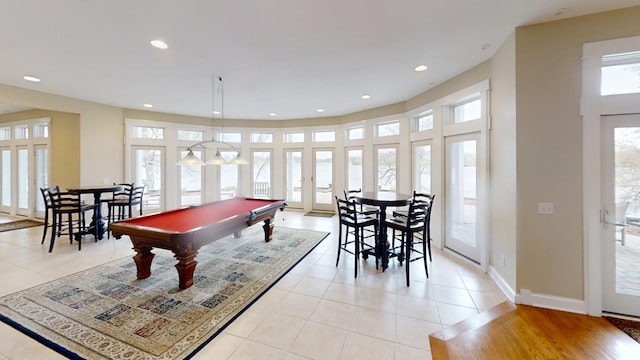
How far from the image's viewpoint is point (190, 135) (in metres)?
7.43

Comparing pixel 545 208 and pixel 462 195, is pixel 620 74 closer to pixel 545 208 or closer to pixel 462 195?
pixel 545 208

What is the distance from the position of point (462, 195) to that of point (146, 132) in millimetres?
7716

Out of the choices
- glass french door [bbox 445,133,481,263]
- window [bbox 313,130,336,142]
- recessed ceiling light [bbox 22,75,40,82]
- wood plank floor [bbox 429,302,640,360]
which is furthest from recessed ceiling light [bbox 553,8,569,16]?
recessed ceiling light [bbox 22,75,40,82]

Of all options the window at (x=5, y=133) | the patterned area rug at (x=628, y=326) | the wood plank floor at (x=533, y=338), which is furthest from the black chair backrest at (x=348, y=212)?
the window at (x=5, y=133)

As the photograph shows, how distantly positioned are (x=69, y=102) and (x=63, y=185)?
76.3 inches

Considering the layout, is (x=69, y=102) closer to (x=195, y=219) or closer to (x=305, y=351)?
(x=195, y=219)

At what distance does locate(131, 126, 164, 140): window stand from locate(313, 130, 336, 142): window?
439cm

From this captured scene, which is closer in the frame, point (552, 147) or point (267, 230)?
point (552, 147)

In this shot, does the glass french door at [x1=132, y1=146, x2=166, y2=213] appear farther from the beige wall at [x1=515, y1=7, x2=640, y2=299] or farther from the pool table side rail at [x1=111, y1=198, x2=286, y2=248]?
the beige wall at [x1=515, y1=7, x2=640, y2=299]

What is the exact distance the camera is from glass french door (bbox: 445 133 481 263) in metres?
3.77

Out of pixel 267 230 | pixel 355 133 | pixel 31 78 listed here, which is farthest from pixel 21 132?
pixel 355 133

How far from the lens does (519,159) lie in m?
2.68

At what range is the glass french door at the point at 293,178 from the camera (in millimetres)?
7980

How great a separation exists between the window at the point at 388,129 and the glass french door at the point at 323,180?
1693 millimetres
